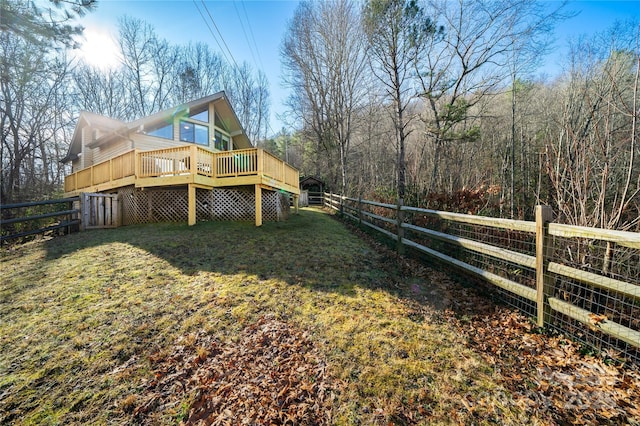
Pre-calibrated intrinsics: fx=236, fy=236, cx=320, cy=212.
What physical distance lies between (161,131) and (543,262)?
15.1 m

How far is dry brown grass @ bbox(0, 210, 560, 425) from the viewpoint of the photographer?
2.04 meters

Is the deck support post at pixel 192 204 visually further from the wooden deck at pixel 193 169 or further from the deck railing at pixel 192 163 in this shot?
the deck railing at pixel 192 163

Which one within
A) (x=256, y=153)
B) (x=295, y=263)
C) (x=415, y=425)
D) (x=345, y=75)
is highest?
(x=345, y=75)

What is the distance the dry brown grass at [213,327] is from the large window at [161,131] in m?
8.15

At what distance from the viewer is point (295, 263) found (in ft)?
16.9

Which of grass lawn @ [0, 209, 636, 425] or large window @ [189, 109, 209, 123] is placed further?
large window @ [189, 109, 209, 123]

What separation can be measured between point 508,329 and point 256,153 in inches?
307

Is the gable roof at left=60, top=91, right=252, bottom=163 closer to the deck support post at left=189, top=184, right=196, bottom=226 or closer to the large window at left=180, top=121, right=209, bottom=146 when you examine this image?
the large window at left=180, top=121, right=209, bottom=146

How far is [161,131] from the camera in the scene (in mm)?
12195

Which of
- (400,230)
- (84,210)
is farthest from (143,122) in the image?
(400,230)

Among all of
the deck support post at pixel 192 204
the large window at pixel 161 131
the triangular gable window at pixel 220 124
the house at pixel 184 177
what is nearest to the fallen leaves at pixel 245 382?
the house at pixel 184 177

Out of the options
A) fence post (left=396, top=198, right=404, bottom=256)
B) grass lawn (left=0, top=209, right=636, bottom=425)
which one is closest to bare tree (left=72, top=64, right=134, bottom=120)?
grass lawn (left=0, top=209, right=636, bottom=425)

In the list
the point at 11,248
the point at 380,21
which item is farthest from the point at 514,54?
the point at 11,248

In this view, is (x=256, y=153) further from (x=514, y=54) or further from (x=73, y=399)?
(x=514, y=54)
